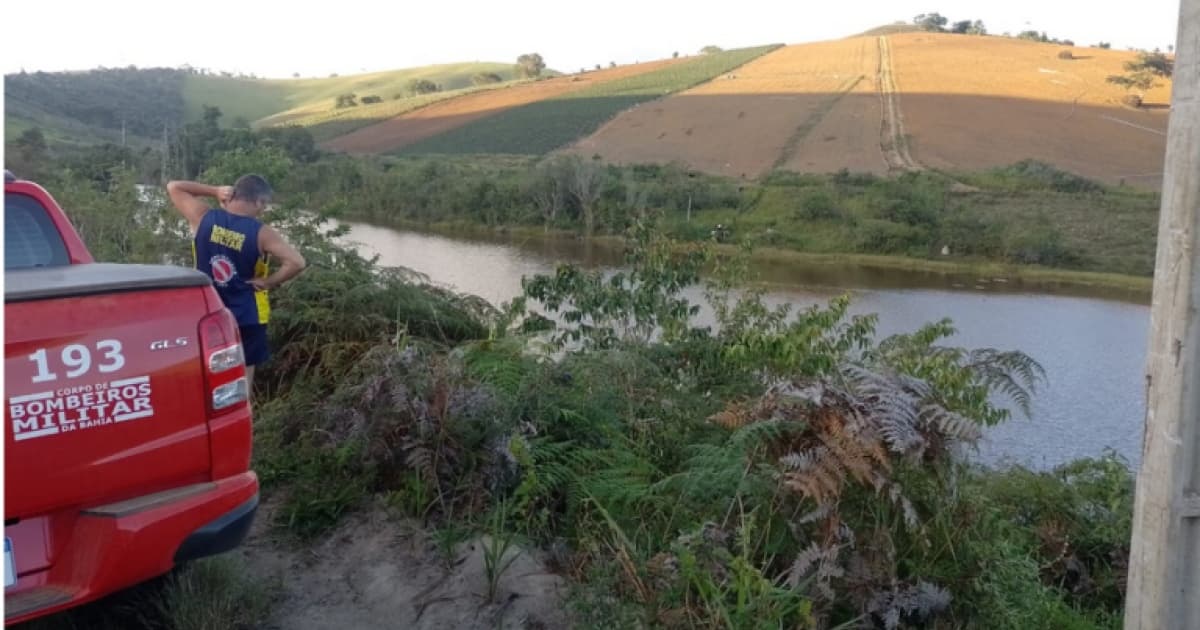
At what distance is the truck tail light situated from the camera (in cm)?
297

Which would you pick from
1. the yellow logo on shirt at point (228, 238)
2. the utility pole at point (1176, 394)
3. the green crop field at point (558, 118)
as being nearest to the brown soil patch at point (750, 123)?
the green crop field at point (558, 118)

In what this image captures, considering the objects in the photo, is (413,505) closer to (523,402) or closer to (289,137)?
(523,402)

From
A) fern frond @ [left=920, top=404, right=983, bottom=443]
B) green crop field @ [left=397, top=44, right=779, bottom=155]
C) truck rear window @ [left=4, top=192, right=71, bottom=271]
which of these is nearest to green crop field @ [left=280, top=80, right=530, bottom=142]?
green crop field @ [left=397, top=44, right=779, bottom=155]

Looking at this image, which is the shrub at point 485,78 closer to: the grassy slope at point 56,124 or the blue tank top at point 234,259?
the grassy slope at point 56,124

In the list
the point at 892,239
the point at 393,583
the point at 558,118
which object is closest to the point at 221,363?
the point at 393,583

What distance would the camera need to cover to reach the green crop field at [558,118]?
57188mm

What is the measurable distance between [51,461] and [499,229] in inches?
1197

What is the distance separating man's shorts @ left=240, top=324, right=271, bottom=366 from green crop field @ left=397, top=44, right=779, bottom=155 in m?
49.2

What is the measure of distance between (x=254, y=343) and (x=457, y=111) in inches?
2585

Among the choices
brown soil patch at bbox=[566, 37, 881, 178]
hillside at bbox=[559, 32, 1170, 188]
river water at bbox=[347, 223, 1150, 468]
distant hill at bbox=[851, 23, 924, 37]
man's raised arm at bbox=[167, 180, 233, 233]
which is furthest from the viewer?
distant hill at bbox=[851, 23, 924, 37]

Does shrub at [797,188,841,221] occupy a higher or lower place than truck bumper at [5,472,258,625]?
lower

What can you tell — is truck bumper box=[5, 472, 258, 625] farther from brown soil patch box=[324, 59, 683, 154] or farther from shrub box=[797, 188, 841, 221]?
brown soil patch box=[324, 59, 683, 154]

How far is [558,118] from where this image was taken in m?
62.3

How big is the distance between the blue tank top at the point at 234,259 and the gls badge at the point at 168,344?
223 centimetres
